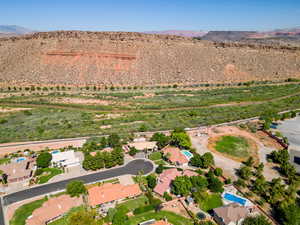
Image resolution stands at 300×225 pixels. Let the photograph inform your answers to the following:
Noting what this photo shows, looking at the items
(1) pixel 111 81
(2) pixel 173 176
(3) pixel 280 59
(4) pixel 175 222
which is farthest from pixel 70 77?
(3) pixel 280 59

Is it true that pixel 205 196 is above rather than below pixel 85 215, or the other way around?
below

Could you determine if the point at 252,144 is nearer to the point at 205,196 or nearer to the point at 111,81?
the point at 205,196

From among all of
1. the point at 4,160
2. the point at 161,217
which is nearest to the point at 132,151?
the point at 161,217

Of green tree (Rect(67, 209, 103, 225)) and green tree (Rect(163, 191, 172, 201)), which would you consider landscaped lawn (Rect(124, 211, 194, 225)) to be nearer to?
green tree (Rect(163, 191, 172, 201))

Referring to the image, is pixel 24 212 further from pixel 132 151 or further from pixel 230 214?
pixel 230 214

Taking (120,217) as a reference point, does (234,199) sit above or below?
below

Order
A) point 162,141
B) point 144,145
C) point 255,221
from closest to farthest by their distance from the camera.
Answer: point 255,221, point 162,141, point 144,145

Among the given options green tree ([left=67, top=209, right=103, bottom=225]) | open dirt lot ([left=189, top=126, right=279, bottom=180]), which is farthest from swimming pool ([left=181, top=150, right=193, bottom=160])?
green tree ([left=67, top=209, right=103, bottom=225])
